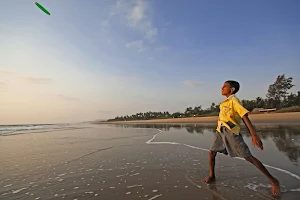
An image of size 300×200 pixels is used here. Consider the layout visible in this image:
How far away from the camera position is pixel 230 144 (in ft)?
13.1

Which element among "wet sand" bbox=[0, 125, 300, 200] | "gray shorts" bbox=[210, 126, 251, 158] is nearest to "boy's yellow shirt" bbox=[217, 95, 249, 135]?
"gray shorts" bbox=[210, 126, 251, 158]

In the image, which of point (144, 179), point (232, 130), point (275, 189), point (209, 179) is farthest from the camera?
point (144, 179)

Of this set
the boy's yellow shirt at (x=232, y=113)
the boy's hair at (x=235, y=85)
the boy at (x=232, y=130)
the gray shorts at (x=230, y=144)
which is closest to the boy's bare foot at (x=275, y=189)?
the boy at (x=232, y=130)

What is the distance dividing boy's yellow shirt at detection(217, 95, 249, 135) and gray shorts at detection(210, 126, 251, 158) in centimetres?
11

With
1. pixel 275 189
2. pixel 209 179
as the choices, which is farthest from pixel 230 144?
pixel 275 189

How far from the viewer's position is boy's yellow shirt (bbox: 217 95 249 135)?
3.86 metres

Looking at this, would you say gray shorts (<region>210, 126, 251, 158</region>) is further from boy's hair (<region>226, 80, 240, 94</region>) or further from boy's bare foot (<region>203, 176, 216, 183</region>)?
boy's hair (<region>226, 80, 240, 94</region>)

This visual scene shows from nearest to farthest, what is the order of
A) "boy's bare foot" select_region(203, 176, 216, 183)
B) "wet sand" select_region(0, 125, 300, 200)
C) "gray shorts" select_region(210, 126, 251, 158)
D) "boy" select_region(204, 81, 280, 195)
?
"wet sand" select_region(0, 125, 300, 200), "boy" select_region(204, 81, 280, 195), "gray shorts" select_region(210, 126, 251, 158), "boy's bare foot" select_region(203, 176, 216, 183)

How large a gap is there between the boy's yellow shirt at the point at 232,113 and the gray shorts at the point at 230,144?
107mm

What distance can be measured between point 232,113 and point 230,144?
613 millimetres

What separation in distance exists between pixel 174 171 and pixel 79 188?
2.24 meters

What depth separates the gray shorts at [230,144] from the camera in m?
3.80

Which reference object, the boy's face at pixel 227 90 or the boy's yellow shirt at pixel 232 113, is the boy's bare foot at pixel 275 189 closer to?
the boy's yellow shirt at pixel 232 113

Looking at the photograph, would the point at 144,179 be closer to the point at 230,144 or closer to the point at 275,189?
the point at 230,144
